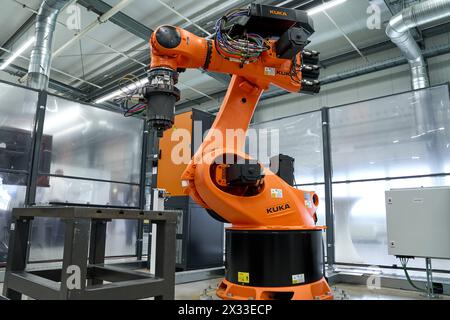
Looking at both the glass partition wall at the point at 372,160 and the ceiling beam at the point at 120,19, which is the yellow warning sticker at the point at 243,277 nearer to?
the glass partition wall at the point at 372,160

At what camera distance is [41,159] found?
408cm

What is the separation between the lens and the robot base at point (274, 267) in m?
2.37

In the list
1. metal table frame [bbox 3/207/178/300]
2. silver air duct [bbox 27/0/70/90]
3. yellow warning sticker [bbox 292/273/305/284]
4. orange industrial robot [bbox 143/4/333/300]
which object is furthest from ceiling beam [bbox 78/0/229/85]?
yellow warning sticker [bbox 292/273/305/284]

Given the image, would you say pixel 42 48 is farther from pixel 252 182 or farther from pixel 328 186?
pixel 328 186

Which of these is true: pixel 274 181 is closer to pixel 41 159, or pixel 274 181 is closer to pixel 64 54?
pixel 41 159

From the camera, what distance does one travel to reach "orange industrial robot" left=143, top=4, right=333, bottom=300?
2348 millimetres

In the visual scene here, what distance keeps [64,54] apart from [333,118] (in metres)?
6.06

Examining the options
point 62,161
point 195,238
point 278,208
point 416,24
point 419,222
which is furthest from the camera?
point 416,24

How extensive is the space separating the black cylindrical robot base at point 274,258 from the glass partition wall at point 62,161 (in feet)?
5.61

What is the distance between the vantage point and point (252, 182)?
7.89ft

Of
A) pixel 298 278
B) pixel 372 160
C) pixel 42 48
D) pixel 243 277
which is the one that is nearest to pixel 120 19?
A: pixel 42 48

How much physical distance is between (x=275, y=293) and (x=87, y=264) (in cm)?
136

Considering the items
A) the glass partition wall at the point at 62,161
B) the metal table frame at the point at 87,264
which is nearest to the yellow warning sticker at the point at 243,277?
the metal table frame at the point at 87,264

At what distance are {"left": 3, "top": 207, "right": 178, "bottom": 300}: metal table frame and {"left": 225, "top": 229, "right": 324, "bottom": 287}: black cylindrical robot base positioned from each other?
1.00 meters
